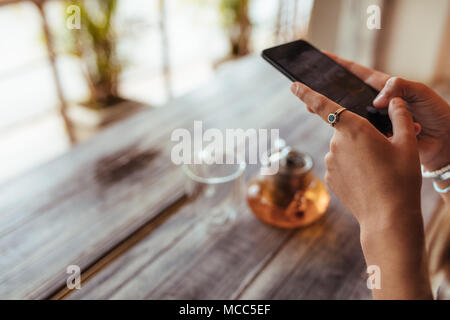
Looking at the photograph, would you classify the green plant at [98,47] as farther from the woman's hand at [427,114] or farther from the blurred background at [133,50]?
the woman's hand at [427,114]

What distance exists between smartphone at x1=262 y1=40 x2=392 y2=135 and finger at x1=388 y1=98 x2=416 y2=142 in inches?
2.2

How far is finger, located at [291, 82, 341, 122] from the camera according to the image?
2.05ft

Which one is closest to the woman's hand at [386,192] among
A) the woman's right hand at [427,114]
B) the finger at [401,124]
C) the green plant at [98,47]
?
the finger at [401,124]

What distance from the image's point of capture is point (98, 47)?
2689 millimetres

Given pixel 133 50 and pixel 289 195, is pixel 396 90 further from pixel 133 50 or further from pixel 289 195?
pixel 133 50

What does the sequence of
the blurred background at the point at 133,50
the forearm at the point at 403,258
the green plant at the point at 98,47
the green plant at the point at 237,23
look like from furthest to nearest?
the green plant at the point at 237,23
the green plant at the point at 98,47
the blurred background at the point at 133,50
the forearm at the point at 403,258

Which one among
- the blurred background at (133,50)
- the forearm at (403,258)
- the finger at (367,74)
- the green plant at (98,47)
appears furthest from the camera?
the green plant at (98,47)

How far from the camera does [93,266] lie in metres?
0.78

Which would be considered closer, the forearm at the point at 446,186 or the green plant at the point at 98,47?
the forearm at the point at 446,186

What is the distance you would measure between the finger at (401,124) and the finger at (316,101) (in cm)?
10

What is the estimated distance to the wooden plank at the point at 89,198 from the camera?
0.79 metres

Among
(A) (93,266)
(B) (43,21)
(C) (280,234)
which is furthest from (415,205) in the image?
(B) (43,21)

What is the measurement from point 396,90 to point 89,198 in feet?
2.42

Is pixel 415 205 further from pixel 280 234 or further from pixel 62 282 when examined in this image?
pixel 62 282
